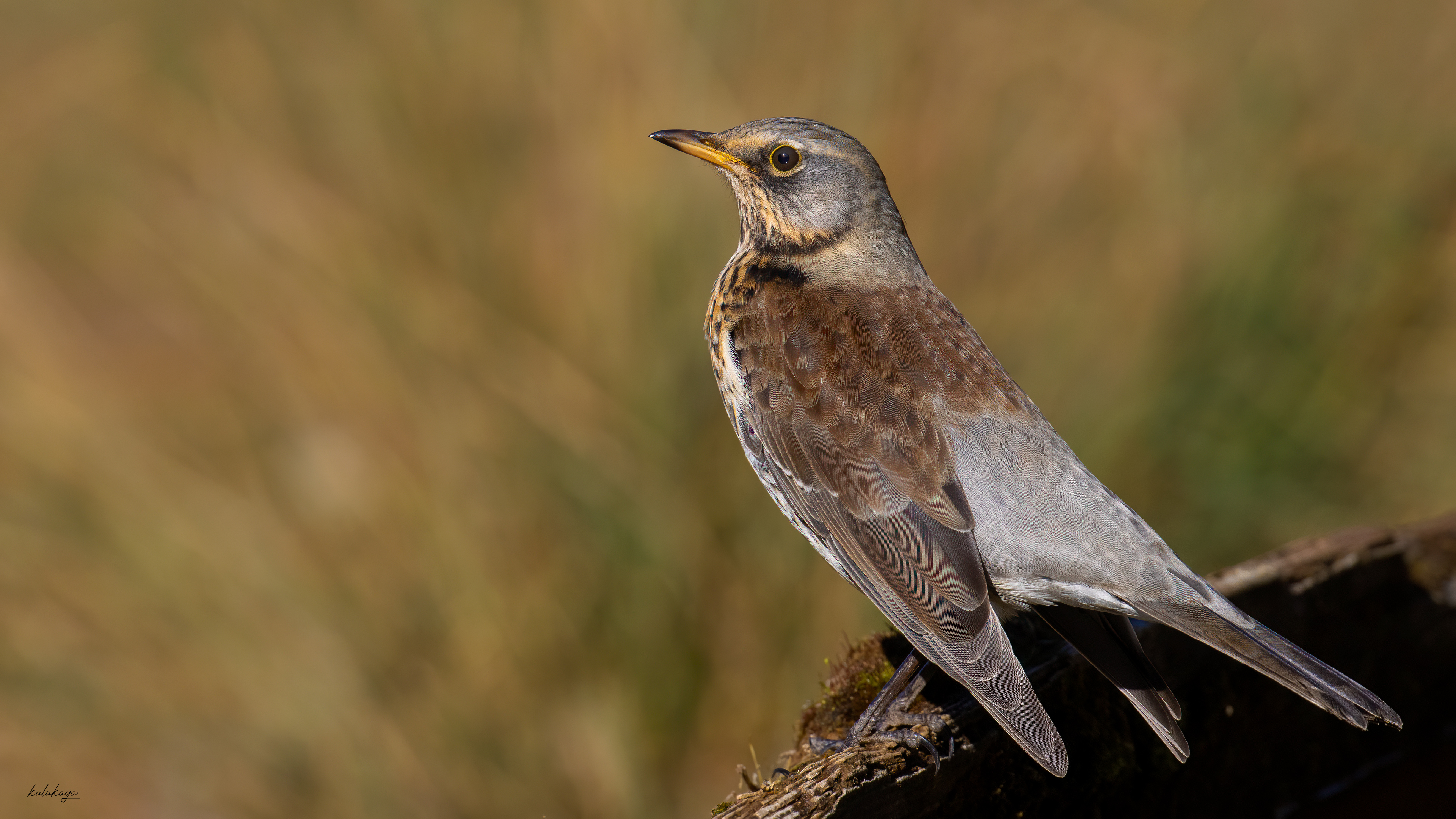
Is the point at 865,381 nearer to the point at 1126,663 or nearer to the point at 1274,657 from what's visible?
the point at 1126,663

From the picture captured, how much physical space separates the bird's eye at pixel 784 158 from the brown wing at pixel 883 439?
39 cm

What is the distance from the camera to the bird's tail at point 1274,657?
2268 millimetres

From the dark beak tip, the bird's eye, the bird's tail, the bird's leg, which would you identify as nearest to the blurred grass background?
the dark beak tip

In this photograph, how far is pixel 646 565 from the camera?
4301 mm

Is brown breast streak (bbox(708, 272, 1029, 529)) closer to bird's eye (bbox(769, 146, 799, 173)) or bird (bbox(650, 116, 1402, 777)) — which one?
bird (bbox(650, 116, 1402, 777))

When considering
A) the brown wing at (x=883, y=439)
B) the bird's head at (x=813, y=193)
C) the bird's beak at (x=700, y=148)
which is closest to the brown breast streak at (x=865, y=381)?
the brown wing at (x=883, y=439)

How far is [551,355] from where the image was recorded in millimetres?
4492

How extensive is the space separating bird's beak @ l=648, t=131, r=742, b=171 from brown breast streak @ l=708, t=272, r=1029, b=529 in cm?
47

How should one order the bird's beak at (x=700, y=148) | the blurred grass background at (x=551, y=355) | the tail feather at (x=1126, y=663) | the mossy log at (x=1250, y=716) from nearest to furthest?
the tail feather at (x=1126, y=663) < the mossy log at (x=1250, y=716) < the bird's beak at (x=700, y=148) < the blurred grass background at (x=551, y=355)

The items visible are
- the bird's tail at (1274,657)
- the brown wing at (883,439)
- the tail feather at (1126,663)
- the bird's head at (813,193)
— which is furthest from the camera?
the bird's head at (813,193)

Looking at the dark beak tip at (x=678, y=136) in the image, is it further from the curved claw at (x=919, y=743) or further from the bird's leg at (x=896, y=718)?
the curved claw at (x=919, y=743)

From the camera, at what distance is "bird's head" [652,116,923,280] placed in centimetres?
349

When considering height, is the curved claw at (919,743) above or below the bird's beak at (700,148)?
below

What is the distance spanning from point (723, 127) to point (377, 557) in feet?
6.51
